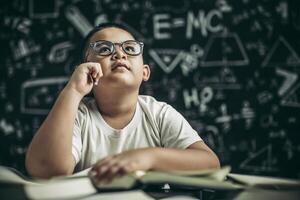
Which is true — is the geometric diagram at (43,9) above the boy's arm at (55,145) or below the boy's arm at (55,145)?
above

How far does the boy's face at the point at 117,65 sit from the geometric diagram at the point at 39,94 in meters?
0.93

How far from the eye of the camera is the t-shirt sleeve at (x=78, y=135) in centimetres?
92

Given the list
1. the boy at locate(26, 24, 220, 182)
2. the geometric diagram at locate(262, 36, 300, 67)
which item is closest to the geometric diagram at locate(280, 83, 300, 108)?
the geometric diagram at locate(262, 36, 300, 67)

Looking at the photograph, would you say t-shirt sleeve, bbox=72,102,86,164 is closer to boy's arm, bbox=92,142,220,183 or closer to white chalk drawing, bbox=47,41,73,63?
boy's arm, bbox=92,142,220,183

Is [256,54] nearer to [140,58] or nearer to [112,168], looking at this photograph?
[140,58]

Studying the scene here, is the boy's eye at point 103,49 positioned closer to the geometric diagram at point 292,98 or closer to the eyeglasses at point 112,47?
the eyeglasses at point 112,47

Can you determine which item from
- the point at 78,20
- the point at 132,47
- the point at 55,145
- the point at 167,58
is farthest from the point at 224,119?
the point at 55,145

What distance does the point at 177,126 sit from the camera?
102cm

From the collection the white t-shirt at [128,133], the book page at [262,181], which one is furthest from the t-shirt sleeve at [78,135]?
the book page at [262,181]

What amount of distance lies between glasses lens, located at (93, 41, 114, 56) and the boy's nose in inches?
0.5

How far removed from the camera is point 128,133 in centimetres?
100

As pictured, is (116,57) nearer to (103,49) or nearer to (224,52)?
(103,49)

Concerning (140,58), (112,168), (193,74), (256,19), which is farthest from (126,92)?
(256,19)

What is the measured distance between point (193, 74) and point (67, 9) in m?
0.69
